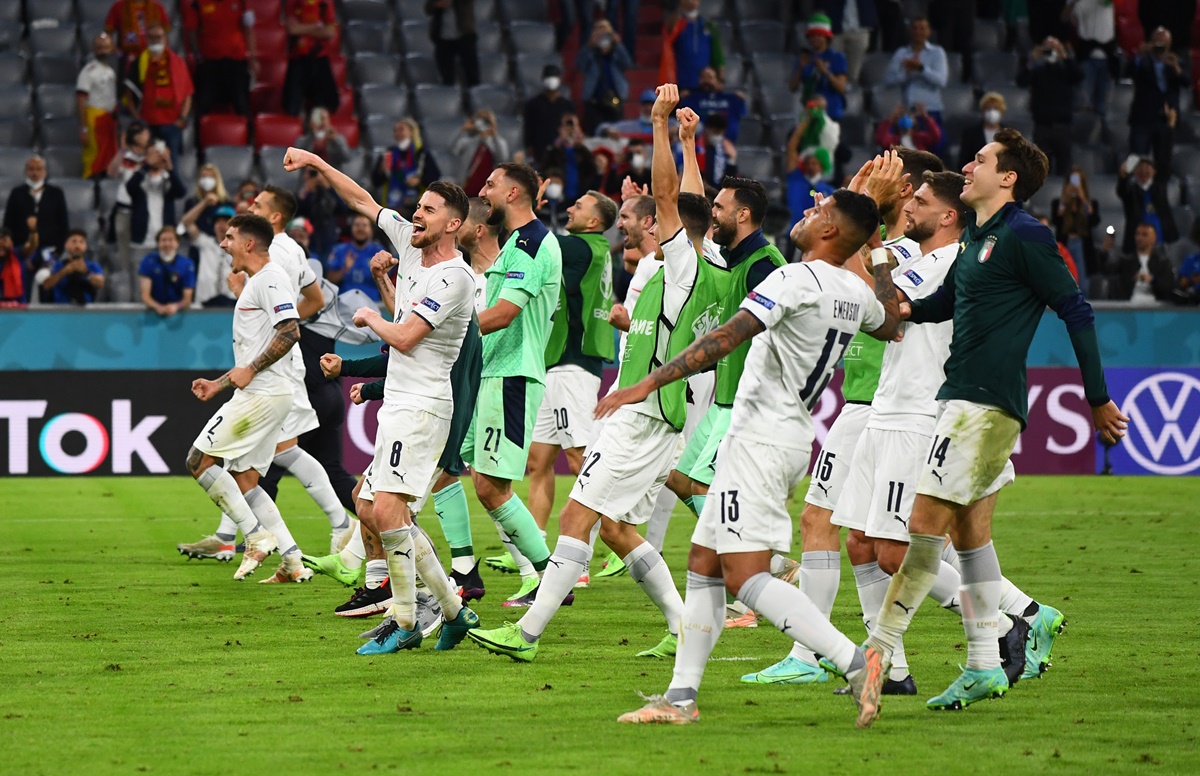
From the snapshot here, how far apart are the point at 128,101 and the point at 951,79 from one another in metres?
12.8

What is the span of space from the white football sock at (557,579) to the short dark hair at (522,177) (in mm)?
2805

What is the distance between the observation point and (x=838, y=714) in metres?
7.19

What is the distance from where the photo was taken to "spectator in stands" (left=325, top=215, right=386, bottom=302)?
19016 mm

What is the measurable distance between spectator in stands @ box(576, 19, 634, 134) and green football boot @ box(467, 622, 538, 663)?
16.1 metres

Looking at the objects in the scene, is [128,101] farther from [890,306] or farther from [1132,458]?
[890,306]

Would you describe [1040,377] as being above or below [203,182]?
below

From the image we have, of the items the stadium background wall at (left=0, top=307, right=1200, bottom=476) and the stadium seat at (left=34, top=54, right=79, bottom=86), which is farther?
the stadium seat at (left=34, top=54, right=79, bottom=86)

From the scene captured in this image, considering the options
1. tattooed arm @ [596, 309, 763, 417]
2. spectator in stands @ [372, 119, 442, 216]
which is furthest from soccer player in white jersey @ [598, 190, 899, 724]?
spectator in stands @ [372, 119, 442, 216]

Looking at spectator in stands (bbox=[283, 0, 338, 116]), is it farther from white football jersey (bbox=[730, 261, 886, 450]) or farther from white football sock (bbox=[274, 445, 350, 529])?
white football jersey (bbox=[730, 261, 886, 450])

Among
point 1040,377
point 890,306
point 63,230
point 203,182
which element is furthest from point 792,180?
point 890,306

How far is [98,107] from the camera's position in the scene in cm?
2283

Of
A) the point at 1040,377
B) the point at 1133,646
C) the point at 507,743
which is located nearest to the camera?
the point at 507,743

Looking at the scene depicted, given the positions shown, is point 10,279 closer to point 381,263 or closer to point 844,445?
point 381,263

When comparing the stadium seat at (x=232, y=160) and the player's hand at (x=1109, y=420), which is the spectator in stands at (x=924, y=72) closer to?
the stadium seat at (x=232, y=160)
